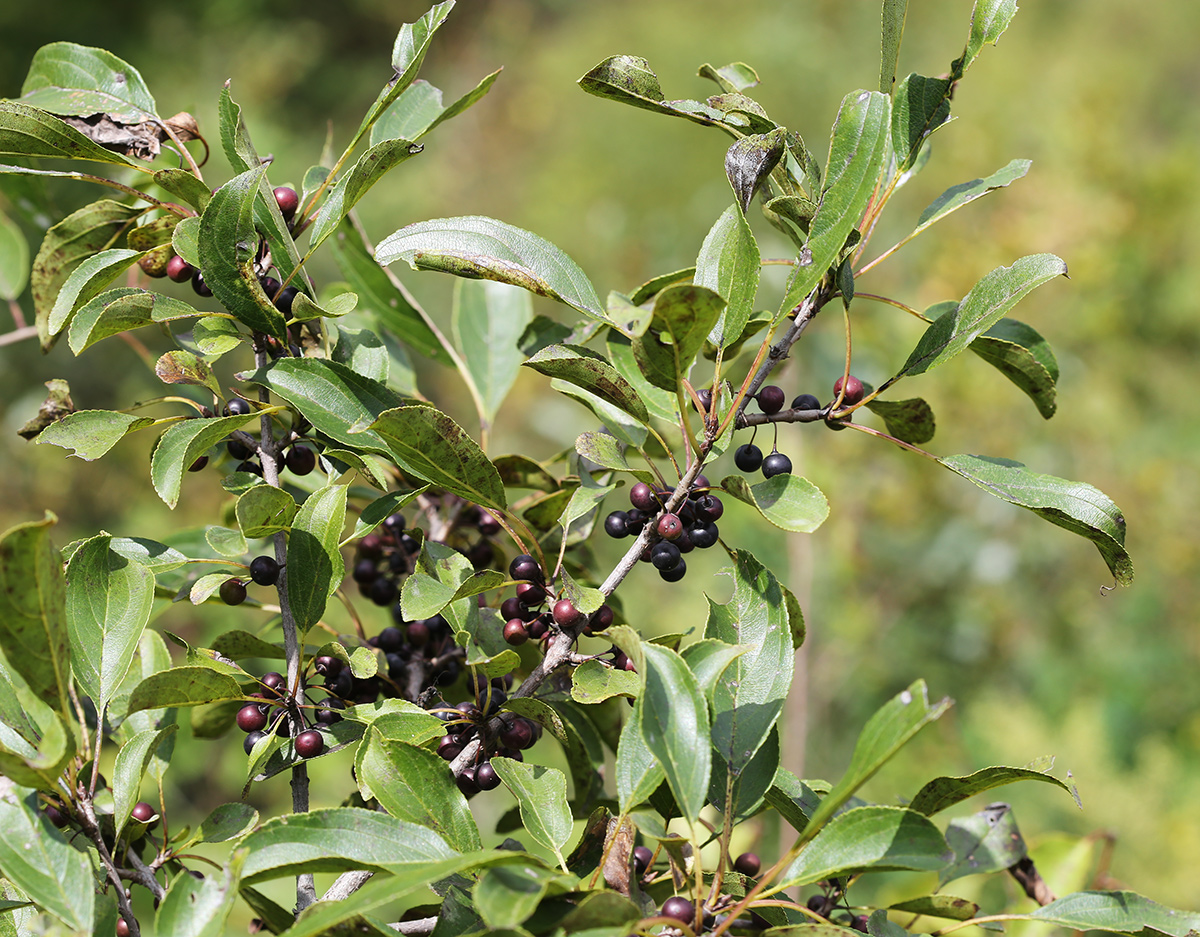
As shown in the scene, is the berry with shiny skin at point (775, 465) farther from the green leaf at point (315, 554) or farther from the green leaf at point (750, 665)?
the green leaf at point (315, 554)

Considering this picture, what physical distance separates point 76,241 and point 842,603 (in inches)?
75.0

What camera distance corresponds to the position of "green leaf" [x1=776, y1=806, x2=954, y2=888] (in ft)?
1.35

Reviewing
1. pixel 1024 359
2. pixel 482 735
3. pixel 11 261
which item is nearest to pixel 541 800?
pixel 482 735

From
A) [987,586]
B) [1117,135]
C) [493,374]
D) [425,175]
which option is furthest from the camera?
[425,175]

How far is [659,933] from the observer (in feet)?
1.51

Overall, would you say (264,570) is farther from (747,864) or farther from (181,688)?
(747,864)

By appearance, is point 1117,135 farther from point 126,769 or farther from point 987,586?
point 126,769

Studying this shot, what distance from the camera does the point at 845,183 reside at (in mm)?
464

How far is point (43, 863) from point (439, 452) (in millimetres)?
269

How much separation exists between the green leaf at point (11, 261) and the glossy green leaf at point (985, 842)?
0.97 meters

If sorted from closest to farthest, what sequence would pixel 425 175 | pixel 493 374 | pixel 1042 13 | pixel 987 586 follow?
pixel 493 374 → pixel 987 586 → pixel 425 175 → pixel 1042 13

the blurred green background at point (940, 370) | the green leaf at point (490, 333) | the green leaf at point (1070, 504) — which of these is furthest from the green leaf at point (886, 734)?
the green leaf at point (490, 333)

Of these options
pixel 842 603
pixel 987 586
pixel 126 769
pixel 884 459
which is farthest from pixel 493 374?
pixel 987 586

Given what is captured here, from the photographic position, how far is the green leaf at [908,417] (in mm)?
572
